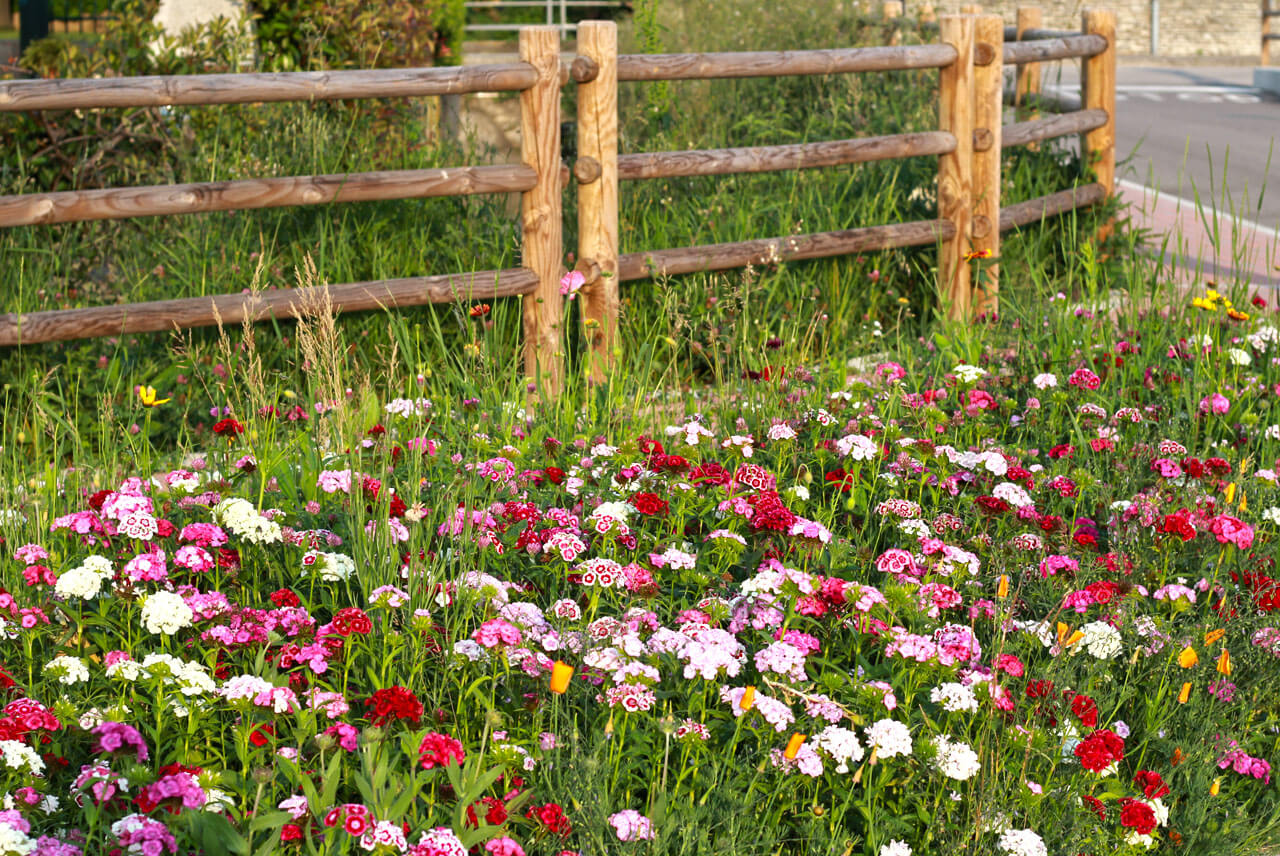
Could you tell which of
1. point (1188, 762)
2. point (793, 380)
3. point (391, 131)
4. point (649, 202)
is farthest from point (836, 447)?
point (391, 131)

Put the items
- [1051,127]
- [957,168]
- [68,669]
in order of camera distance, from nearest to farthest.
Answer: [68,669], [957,168], [1051,127]

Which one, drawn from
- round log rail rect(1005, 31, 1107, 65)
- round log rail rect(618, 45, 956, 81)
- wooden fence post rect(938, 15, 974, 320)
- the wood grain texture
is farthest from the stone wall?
round log rail rect(618, 45, 956, 81)

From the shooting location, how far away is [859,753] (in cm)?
244

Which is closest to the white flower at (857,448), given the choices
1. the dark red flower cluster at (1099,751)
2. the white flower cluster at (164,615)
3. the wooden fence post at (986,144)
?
the dark red flower cluster at (1099,751)

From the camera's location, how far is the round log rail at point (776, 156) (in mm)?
5609

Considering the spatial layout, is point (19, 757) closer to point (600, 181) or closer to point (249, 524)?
point (249, 524)

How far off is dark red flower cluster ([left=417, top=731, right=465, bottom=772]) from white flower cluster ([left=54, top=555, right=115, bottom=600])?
82 cm

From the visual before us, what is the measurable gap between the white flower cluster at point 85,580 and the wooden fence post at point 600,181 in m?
2.78

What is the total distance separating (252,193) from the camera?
488 centimetres

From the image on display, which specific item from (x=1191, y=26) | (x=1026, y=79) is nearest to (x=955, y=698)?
(x=1026, y=79)

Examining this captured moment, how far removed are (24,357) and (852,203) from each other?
12.4 feet

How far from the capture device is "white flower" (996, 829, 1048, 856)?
2416mm

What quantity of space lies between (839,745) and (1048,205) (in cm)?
529

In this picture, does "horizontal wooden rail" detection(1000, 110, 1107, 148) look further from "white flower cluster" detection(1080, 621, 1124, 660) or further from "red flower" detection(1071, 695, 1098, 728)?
"red flower" detection(1071, 695, 1098, 728)
